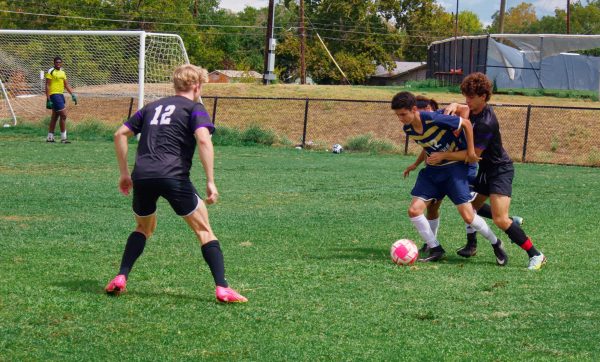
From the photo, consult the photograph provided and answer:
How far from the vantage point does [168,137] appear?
602 cm

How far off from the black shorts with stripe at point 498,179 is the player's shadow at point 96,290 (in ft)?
10.3

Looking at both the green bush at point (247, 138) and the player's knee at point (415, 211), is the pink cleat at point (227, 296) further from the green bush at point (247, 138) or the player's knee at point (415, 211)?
the green bush at point (247, 138)

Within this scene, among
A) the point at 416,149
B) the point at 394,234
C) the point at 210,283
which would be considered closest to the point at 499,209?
the point at 394,234

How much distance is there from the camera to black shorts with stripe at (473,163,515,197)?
26.3 feet

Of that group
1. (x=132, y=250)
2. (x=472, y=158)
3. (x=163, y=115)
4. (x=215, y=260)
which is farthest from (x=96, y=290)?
(x=472, y=158)

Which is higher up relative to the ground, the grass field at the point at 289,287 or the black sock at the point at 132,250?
the black sock at the point at 132,250

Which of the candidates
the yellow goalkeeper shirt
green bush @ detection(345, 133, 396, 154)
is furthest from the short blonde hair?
green bush @ detection(345, 133, 396, 154)

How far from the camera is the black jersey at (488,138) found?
7879 mm

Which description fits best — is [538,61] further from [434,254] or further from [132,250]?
[132,250]

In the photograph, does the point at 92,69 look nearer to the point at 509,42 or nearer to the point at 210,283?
the point at 210,283

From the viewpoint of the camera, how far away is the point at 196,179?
15531 millimetres

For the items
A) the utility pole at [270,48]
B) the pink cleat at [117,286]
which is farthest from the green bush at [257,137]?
the pink cleat at [117,286]

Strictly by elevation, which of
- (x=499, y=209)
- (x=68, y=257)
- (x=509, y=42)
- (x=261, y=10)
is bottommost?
(x=68, y=257)

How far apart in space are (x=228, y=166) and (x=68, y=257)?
418 inches
